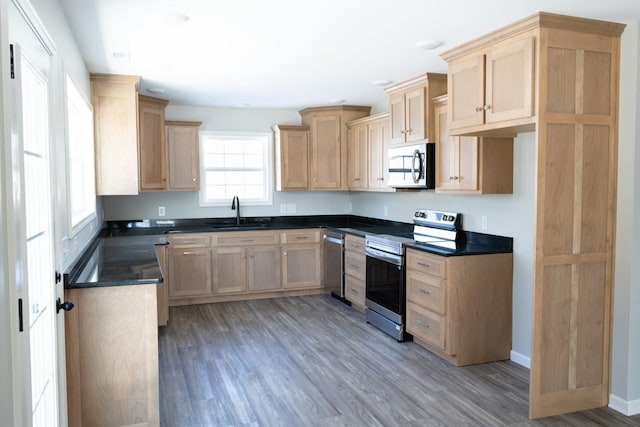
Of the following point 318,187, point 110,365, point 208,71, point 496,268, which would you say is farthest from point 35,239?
point 318,187

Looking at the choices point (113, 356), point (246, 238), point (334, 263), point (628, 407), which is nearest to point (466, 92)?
point (628, 407)

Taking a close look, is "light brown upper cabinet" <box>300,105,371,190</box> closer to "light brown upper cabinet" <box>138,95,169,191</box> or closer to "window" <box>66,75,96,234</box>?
"light brown upper cabinet" <box>138,95,169,191</box>

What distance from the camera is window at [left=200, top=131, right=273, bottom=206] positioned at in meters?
6.44

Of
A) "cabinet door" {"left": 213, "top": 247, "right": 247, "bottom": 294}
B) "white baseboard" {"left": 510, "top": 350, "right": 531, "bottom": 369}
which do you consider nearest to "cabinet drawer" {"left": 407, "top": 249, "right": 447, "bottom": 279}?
"white baseboard" {"left": 510, "top": 350, "right": 531, "bottom": 369}

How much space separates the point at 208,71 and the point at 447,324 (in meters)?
2.87

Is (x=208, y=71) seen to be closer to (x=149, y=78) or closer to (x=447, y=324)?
(x=149, y=78)

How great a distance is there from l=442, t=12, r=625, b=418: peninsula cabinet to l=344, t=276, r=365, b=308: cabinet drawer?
2408 mm

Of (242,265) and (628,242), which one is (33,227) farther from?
(242,265)

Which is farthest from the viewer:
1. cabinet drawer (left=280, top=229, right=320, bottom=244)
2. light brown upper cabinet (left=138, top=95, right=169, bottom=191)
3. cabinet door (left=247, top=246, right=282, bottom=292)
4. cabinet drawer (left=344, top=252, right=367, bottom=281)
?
cabinet drawer (left=280, top=229, right=320, bottom=244)

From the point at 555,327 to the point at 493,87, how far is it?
5.09 ft

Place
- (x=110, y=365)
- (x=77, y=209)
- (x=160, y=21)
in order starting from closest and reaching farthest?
1. (x=110, y=365)
2. (x=160, y=21)
3. (x=77, y=209)

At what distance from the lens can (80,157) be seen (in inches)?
156

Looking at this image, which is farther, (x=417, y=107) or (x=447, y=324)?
(x=417, y=107)

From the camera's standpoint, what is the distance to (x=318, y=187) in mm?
6402
